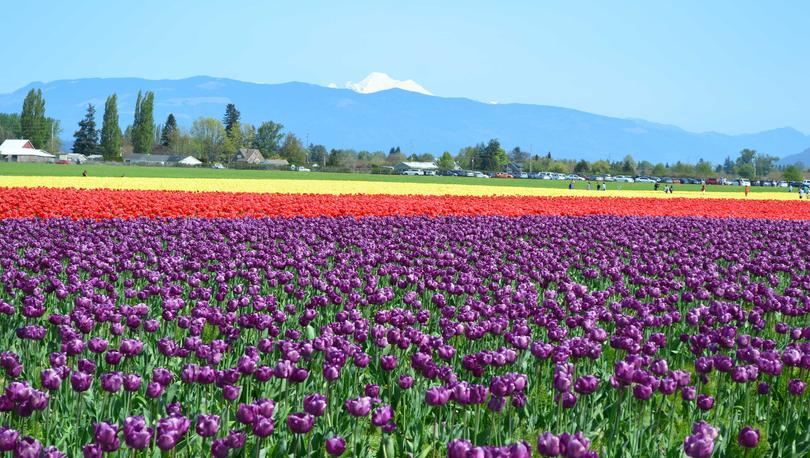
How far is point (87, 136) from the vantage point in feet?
551

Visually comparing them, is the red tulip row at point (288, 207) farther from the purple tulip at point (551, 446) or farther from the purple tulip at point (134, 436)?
the purple tulip at point (551, 446)

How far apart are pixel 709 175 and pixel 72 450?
7545 inches

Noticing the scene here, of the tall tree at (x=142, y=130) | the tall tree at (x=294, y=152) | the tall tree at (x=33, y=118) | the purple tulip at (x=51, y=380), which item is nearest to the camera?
the purple tulip at (x=51, y=380)

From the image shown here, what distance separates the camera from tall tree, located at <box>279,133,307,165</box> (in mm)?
188525

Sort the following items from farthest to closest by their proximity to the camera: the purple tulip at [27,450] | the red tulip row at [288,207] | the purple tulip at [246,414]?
the red tulip row at [288,207] < the purple tulip at [246,414] < the purple tulip at [27,450]

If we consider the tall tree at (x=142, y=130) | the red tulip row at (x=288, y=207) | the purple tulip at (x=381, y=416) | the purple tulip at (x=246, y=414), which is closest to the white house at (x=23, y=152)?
the tall tree at (x=142, y=130)

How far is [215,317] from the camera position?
7.34 m

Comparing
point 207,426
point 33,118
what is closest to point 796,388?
point 207,426

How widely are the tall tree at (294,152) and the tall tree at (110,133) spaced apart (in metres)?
43.1

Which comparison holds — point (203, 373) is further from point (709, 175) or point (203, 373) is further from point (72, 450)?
point (709, 175)

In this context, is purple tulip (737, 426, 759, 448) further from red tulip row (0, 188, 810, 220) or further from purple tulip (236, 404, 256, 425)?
red tulip row (0, 188, 810, 220)

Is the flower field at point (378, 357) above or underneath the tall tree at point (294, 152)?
underneath

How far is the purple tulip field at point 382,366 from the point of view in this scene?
16.3ft

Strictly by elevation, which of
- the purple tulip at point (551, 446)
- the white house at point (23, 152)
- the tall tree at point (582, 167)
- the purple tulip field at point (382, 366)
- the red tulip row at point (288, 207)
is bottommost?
the purple tulip field at point (382, 366)
